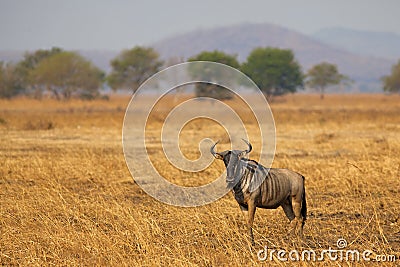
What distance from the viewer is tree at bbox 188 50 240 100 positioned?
56219mm

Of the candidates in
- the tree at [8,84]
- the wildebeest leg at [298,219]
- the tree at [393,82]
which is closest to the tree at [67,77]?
the tree at [8,84]

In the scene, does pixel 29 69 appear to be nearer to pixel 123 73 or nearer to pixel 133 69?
pixel 123 73

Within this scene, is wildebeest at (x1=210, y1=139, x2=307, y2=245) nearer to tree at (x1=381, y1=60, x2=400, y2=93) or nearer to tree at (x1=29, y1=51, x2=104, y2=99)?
tree at (x1=29, y1=51, x2=104, y2=99)

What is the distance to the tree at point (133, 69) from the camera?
75.9 metres

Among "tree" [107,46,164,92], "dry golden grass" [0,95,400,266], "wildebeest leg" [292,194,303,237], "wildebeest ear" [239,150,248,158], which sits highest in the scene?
"tree" [107,46,164,92]

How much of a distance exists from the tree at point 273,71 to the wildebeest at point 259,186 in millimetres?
63209

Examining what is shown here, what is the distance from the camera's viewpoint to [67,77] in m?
71.6

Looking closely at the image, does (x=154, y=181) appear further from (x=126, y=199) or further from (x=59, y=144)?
(x=59, y=144)

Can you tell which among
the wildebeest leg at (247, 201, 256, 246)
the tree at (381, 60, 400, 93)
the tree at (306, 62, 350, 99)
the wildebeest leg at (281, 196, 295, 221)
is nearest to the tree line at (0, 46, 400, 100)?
the tree at (381, 60, 400, 93)

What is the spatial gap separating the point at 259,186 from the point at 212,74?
213 feet

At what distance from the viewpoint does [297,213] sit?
765 cm

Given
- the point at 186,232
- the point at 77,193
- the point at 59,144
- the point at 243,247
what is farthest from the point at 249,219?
the point at 59,144

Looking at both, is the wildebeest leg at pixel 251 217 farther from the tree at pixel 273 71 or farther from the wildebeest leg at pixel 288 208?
the tree at pixel 273 71

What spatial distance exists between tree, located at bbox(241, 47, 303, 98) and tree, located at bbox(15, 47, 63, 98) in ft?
94.0
